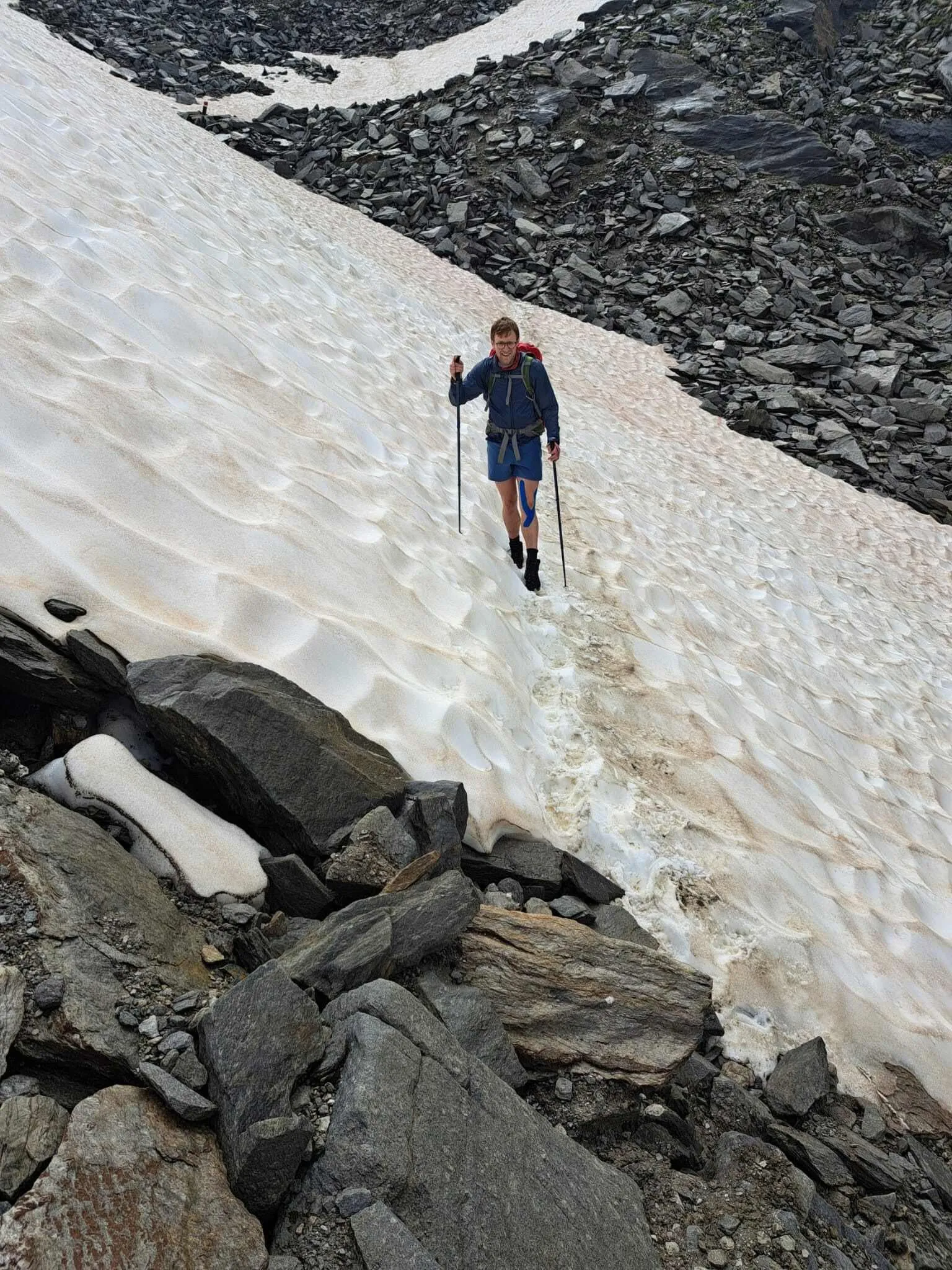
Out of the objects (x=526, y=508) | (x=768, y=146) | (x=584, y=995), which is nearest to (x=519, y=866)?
(x=584, y=995)

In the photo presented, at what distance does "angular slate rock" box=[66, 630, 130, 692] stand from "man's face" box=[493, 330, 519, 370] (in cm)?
433

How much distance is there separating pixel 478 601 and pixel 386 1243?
4.98 meters

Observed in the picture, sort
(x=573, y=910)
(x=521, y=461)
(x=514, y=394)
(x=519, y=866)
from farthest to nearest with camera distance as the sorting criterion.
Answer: (x=521, y=461) → (x=514, y=394) → (x=519, y=866) → (x=573, y=910)

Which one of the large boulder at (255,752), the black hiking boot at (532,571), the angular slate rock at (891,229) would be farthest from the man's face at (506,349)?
the angular slate rock at (891,229)

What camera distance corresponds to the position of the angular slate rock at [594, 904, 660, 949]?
14.9ft

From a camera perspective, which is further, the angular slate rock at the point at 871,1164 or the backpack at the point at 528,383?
the backpack at the point at 528,383

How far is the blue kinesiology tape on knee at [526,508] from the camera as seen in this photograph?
7883 millimetres

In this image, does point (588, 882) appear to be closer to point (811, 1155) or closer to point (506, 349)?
point (811, 1155)

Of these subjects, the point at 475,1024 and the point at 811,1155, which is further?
the point at 811,1155

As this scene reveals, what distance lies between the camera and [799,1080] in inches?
166

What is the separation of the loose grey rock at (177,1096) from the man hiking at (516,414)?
570cm

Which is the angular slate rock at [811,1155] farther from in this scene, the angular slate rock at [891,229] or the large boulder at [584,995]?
the angular slate rock at [891,229]

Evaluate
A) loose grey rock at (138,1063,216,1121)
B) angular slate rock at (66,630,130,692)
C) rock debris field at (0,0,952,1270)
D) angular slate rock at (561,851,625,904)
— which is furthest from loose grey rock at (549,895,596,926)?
angular slate rock at (66,630,130,692)

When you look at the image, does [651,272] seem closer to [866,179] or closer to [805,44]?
[866,179]
